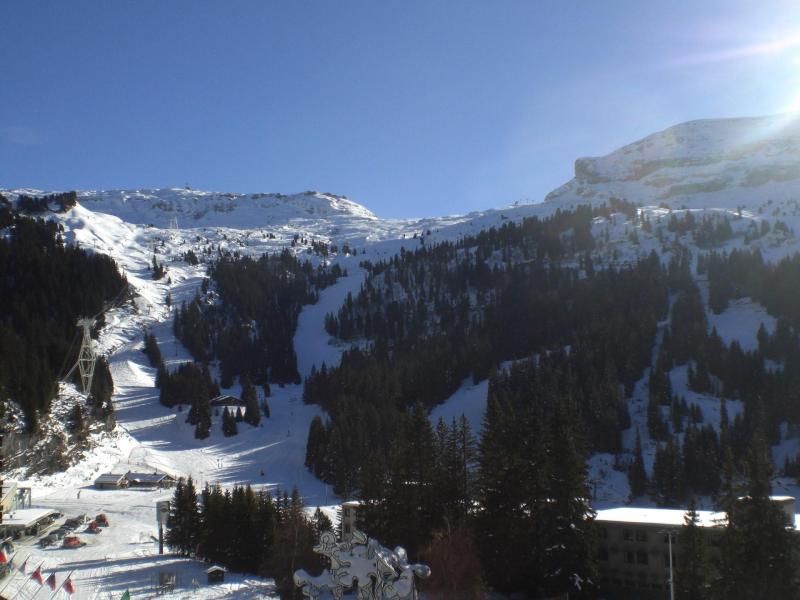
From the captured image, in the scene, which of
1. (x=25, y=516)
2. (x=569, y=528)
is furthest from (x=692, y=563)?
(x=25, y=516)

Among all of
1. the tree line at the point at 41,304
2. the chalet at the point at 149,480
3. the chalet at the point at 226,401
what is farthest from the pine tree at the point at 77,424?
the chalet at the point at 226,401

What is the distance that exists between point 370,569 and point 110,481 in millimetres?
64964

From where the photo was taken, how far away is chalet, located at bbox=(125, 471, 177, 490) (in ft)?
277

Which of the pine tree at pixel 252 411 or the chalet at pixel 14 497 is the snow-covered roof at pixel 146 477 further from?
the pine tree at pixel 252 411

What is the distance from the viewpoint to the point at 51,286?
140 m

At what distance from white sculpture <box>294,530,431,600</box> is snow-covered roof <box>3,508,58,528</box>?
3965 centimetres

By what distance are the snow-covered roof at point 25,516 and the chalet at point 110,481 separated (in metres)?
17.8

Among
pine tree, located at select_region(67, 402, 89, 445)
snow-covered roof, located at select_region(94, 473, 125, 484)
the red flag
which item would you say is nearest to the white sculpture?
the red flag

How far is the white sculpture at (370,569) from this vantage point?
2622cm

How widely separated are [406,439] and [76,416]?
5769 centimetres

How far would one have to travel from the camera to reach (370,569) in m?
26.9

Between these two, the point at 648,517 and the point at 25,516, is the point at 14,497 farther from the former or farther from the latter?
the point at 648,517

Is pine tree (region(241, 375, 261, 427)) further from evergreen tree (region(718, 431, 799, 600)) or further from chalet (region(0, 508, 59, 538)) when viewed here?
evergreen tree (region(718, 431, 799, 600))

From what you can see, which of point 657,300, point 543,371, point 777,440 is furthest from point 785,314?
point 543,371
